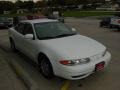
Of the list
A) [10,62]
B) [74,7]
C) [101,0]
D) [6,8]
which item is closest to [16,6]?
[6,8]

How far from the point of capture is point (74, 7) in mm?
105562

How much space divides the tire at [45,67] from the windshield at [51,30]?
2.32 ft

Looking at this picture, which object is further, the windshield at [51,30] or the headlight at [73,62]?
the windshield at [51,30]

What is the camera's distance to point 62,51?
4973mm

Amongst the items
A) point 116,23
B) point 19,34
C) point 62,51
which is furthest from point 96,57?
point 116,23

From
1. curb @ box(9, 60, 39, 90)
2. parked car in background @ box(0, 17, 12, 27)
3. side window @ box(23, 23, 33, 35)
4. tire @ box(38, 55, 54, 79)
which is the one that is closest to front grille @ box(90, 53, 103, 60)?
tire @ box(38, 55, 54, 79)

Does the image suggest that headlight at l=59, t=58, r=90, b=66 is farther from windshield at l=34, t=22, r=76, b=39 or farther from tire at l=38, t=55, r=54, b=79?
windshield at l=34, t=22, r=76, b=39

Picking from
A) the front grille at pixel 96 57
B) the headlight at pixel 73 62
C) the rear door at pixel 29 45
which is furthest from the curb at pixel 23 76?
the front grille at pixel 96 57

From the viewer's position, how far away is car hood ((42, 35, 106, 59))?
486cm

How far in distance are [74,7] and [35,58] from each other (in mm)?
101582

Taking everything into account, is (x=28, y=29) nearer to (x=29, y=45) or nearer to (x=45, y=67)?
(x=29, y=45)

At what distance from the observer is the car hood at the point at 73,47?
4.86 meters

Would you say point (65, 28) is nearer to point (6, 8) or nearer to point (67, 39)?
point (67, 39)

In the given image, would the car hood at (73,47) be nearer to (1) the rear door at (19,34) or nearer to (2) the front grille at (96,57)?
(2) the front grille at (96,57)
